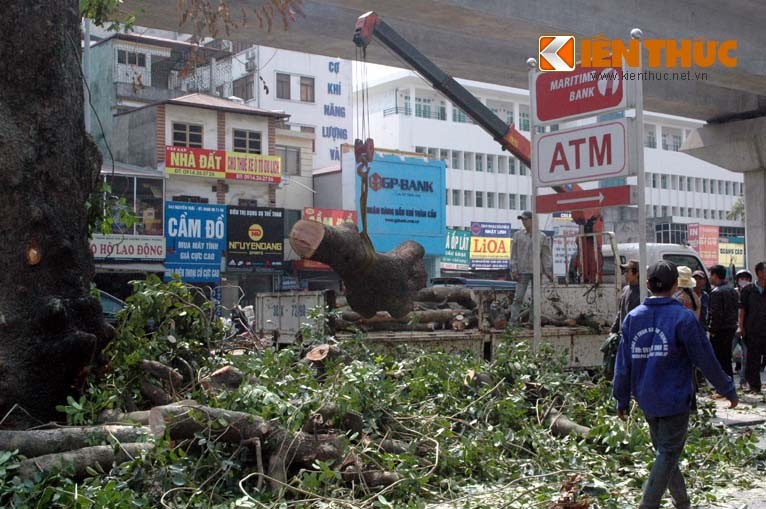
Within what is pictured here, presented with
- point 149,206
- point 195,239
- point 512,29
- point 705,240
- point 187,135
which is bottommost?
point 195,239

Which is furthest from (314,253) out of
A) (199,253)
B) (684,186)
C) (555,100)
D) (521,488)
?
(684,186)

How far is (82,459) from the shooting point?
16.7ft

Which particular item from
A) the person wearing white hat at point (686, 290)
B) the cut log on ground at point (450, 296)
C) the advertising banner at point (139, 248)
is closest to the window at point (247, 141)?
the advertising banner at point (139, 248)

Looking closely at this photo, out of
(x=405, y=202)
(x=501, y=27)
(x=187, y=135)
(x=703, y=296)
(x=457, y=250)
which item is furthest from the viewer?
(x=457, y=250)

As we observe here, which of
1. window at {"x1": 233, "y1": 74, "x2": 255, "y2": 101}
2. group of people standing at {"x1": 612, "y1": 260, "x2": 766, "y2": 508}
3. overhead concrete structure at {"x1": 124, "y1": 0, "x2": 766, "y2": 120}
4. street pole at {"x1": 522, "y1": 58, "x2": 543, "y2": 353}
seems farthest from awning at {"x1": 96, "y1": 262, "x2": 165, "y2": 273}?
group of people standing at {"x1": 612, "y1": 260, "x2": 766, "y2": 508}

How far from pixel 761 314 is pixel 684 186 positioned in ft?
220

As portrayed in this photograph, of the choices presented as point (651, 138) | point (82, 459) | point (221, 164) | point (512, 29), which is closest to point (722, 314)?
point (512, 29)

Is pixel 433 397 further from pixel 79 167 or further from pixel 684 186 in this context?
pixel 684 186

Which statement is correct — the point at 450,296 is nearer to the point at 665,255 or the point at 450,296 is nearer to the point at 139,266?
the point at 665,255

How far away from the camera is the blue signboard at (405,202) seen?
1729 inches

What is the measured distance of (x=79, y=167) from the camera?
6.12 meters

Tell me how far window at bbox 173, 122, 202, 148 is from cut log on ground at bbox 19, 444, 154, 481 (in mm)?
37462

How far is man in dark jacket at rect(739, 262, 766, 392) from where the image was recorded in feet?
39.9

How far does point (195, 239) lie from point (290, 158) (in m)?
14.8
